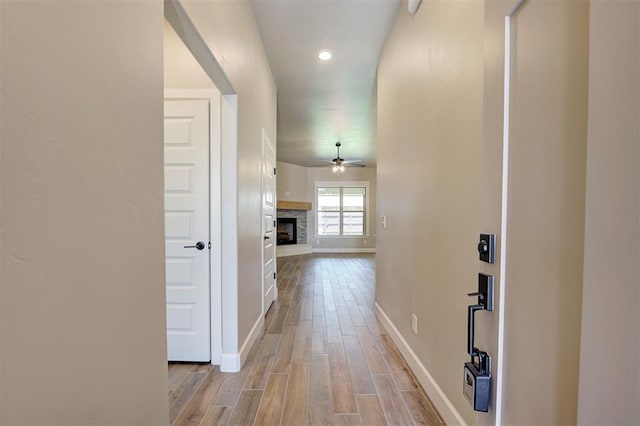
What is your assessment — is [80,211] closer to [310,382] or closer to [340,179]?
[310,382]

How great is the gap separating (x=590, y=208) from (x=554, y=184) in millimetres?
154

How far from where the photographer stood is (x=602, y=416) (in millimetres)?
491

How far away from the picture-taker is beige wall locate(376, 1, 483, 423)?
1.47m

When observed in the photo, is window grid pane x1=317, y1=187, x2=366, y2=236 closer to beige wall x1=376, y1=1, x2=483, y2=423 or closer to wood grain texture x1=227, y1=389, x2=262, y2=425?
beige wall x1=376, y1=1, x2=483, y2=423

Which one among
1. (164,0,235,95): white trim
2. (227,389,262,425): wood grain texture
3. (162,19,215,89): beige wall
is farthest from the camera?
(162,19,215,89): beige wall

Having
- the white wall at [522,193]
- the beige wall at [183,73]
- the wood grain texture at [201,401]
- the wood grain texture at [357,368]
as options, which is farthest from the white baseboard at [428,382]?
the beige wall at [183,73]

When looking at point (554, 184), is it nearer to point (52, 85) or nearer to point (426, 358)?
point (52, 85)

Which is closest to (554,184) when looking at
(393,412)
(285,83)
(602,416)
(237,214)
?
(602,416)

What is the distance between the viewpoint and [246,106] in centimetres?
252

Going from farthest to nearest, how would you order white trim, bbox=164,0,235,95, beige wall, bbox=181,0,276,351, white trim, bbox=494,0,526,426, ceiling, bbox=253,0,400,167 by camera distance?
ceiling, bbox=253,0,400,167 < beige wall, bbox=181,0,276,351 < white trim, bbox=164,0,235,95 < white trim, bbox=494,0,526,426

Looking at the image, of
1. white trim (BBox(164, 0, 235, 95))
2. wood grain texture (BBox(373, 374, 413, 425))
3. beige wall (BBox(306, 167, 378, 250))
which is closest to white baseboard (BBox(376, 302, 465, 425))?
wood grain texture (BBox(373, 374, 413, 425))

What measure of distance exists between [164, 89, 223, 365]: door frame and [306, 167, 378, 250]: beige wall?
7588 mm

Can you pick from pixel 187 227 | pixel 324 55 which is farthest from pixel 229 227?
pixel 324 55

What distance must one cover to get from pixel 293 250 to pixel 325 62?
6.56m
